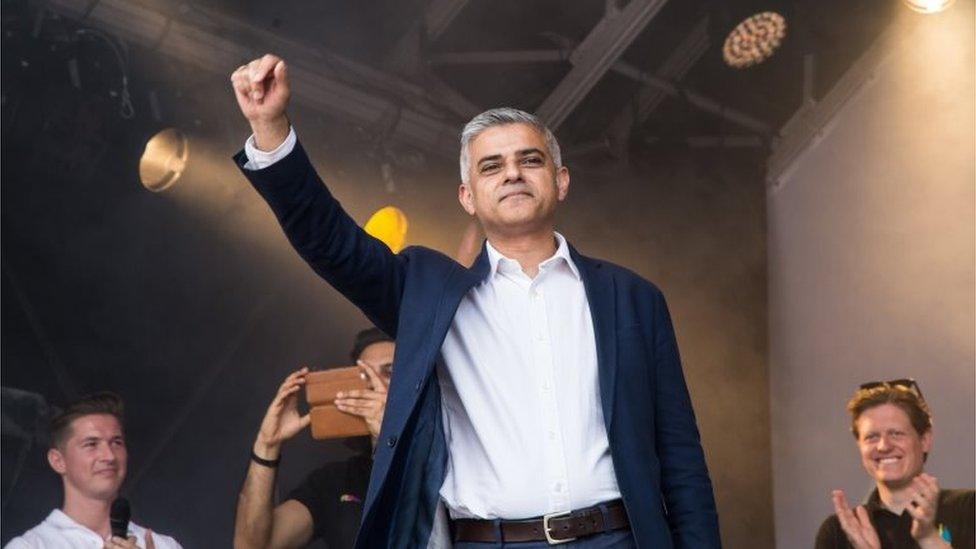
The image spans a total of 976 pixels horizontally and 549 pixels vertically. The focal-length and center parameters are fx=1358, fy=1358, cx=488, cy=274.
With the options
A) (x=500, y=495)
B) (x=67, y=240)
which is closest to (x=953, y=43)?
(x=67, y=240)

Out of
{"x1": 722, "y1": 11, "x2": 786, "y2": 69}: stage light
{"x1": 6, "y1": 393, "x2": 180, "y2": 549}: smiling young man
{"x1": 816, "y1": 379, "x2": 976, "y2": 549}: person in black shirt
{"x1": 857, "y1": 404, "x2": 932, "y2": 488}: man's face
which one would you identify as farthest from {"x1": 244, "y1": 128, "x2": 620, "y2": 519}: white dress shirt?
{"x1": 722, "y1": 11, "x2": 786, "y2": 69}: stage light

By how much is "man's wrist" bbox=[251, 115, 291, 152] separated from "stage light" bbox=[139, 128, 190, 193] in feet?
7.82

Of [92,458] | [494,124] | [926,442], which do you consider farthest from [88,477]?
[926,442]

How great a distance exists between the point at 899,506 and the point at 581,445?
8.55 ft

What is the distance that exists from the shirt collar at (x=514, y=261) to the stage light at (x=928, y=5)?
10.5 ft

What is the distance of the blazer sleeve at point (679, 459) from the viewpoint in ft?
7.68

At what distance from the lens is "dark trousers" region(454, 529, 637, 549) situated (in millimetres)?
2201

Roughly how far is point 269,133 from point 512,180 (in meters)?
0.48

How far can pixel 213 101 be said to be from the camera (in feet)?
14.9

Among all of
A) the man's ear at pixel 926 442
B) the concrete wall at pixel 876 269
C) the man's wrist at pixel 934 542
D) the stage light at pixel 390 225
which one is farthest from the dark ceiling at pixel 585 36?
the man's wrist at pixel 934 542

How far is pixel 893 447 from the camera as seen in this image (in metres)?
4.56

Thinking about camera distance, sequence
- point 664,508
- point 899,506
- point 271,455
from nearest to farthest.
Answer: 1. point 664,508
2. point 271,455
3. point 899,506

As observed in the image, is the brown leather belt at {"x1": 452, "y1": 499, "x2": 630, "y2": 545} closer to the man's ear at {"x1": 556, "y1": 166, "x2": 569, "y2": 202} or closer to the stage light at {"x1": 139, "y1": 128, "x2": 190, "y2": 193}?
the man's ear at {"x1": 556, "y1": 166, "x2": 569, "y2": 202}

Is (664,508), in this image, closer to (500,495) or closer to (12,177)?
(500,495)
